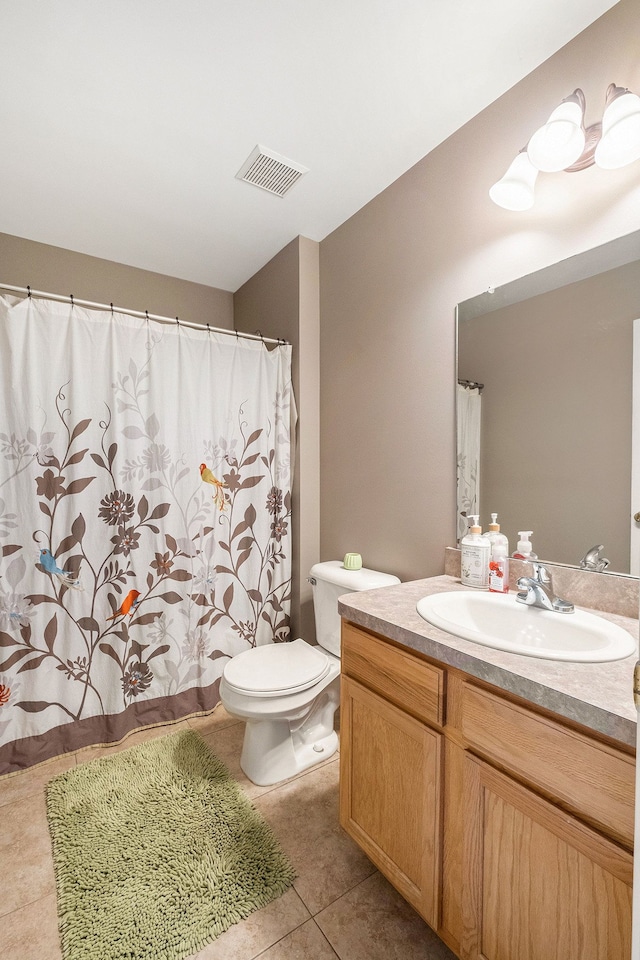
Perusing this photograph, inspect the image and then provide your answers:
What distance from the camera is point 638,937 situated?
18.6 inches

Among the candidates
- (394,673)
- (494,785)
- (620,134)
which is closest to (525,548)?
(394,673)

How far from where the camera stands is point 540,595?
3.69 ft

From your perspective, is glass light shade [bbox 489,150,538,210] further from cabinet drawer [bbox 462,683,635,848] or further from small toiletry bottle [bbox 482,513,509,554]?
cabinet drawer [bbox 462,683,635,848]

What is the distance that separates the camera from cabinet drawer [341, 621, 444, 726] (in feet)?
3.16

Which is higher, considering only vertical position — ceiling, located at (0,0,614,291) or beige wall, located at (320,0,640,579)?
ceiling, located at (0,0,614,291)

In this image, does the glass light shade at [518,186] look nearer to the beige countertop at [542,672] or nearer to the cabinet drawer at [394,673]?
the beige countertop at [542,672]

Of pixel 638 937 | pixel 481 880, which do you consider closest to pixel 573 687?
pixel 638 937

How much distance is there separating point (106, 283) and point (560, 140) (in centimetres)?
235

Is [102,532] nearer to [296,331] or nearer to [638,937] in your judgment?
[296,331]

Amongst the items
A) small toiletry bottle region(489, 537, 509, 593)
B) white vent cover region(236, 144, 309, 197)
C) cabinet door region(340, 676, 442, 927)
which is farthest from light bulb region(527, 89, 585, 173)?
cabinet door region(340, 676, 442, 927)

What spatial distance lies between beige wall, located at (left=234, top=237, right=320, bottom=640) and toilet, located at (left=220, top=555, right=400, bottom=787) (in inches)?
14.0

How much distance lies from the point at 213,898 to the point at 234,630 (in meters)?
1.11

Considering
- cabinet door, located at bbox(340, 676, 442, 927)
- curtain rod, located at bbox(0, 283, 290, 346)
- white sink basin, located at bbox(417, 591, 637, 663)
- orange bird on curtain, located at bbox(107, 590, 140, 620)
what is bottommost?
cabinet door, located at bbox(340, 676, 442, 927)

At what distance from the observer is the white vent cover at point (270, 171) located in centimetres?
167
